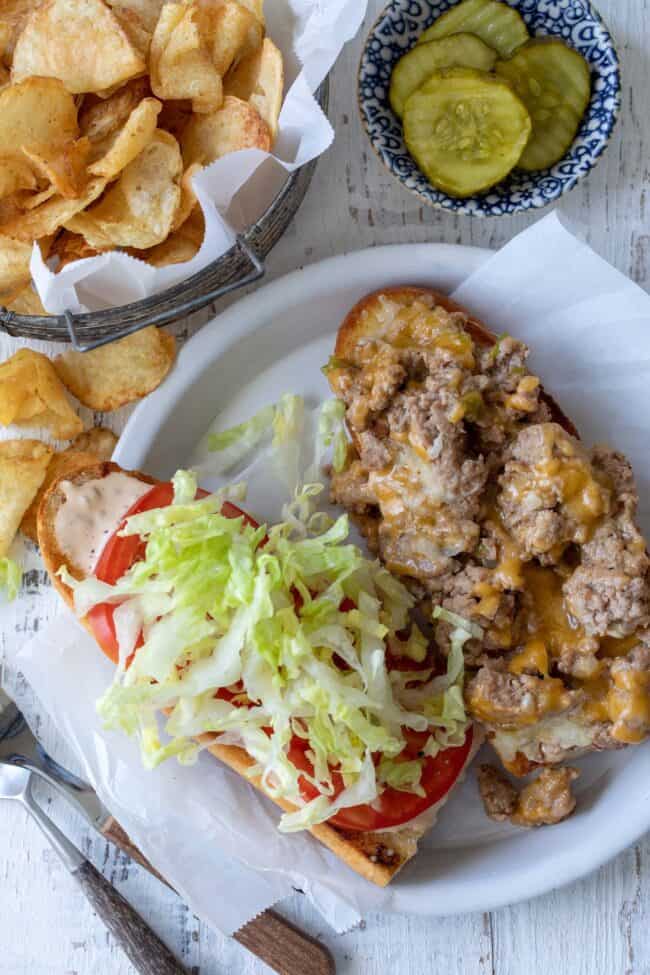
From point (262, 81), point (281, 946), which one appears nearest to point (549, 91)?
point (262, 81)

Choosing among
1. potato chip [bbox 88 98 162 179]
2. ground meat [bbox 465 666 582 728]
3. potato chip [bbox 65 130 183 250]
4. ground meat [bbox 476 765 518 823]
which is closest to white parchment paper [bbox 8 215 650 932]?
ground meat [bbox 476 765 518 823]

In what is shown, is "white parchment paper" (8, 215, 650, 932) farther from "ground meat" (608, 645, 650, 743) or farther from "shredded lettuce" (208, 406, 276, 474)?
"shredded lettuce" (208, 406, 276, 474)

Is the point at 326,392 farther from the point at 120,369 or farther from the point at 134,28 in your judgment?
the point at 134,28

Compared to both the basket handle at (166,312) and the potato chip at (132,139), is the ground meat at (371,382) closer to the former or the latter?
the basket handle at (166,312)

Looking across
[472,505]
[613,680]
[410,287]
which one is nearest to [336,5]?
[410,287]

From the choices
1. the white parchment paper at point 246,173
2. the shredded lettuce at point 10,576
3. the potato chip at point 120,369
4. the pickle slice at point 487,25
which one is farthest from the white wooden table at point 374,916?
the white parchment paper at point 246,173

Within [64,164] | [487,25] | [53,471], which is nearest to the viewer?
[64,164]
